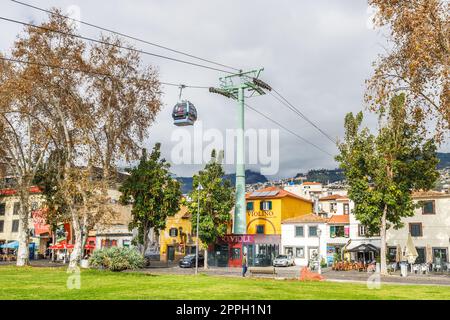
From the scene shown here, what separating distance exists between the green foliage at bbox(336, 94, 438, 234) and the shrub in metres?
21.3

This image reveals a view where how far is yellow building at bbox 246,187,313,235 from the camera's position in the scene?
58750 millimetres

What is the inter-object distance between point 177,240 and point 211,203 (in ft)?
70.8

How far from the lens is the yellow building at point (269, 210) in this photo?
193 feet

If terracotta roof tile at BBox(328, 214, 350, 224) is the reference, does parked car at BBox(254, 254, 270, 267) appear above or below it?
below

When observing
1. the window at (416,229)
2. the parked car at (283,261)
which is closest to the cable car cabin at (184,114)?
the parked car at (283,261)

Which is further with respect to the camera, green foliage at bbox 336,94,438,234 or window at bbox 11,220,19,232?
window at bbox 11,220,19,232

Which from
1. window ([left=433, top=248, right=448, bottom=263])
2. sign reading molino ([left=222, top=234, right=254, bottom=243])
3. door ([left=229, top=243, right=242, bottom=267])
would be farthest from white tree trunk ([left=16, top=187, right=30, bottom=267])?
window ([left=433, top=248, right=448, bottom=263])

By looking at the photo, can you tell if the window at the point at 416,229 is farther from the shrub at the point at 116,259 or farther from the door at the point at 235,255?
the shrub at the point at 116,259

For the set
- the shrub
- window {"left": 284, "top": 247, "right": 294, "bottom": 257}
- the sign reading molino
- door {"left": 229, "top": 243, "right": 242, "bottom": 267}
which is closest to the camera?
the shrub

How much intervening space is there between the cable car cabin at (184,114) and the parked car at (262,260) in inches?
1018

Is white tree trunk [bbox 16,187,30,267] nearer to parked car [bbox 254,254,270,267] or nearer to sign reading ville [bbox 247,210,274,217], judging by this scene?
parked car [bbox 254,254,270,267]

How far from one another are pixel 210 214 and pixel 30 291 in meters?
31.5

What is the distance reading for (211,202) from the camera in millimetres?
48094
